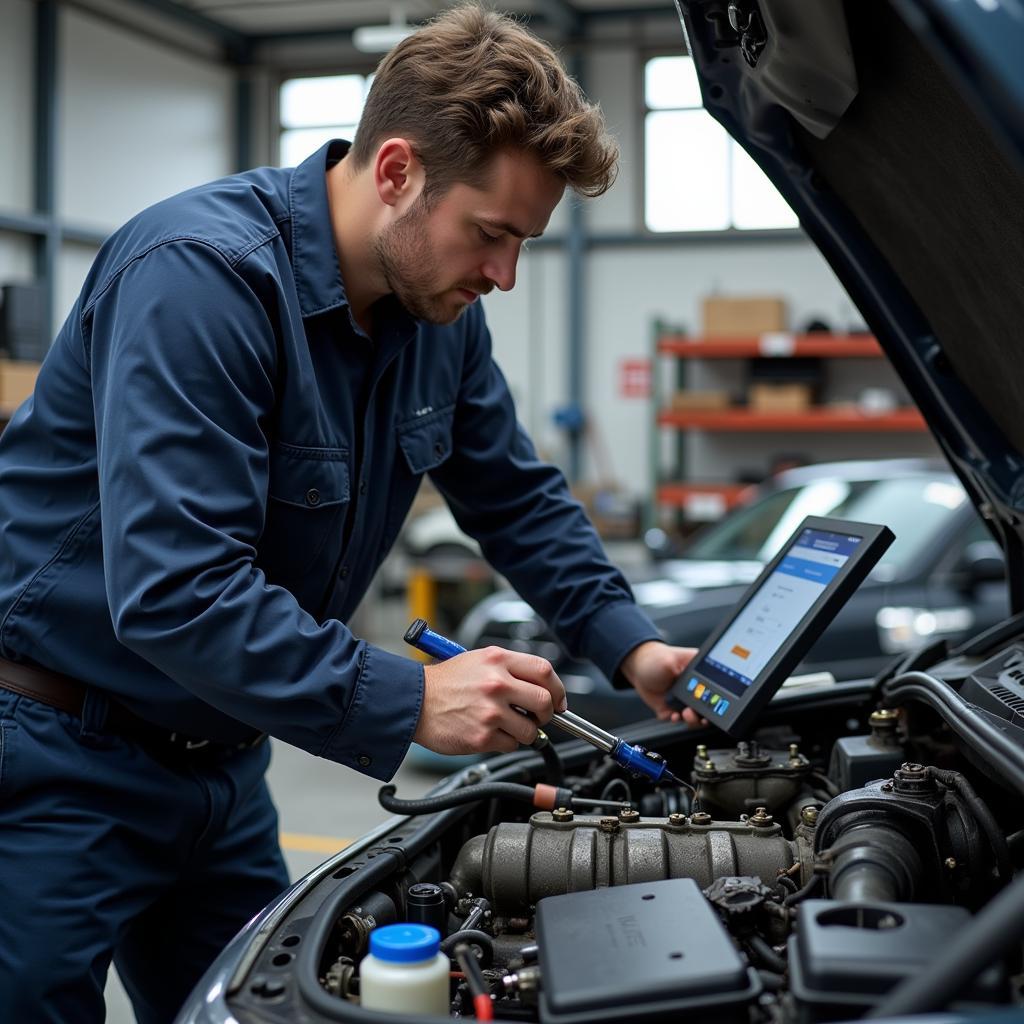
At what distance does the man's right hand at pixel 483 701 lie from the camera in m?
1.37

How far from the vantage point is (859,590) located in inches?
154

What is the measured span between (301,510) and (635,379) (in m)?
8.99

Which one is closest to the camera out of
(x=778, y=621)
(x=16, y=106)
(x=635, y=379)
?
(x=778, y=621)

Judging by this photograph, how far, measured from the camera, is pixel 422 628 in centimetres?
151

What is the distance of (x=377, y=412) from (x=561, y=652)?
8.00 feet

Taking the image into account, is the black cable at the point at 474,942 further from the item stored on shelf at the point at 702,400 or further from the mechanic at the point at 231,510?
the item stored on shelf at the point at 702,400

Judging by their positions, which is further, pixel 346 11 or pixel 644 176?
pixel 346 11

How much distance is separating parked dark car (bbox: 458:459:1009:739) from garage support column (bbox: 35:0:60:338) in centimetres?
609

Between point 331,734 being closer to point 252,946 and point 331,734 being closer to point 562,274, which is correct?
point 252,946

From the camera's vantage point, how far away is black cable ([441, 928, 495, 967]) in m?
1.23

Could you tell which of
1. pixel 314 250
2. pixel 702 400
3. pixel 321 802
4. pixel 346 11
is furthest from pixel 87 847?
pixel 346 11

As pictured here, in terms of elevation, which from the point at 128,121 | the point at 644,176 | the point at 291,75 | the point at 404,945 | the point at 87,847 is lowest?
the point at 87,847

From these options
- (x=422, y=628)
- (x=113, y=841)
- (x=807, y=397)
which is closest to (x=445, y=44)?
(x=422, y=628)

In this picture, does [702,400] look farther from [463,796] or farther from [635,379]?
[463,796]
